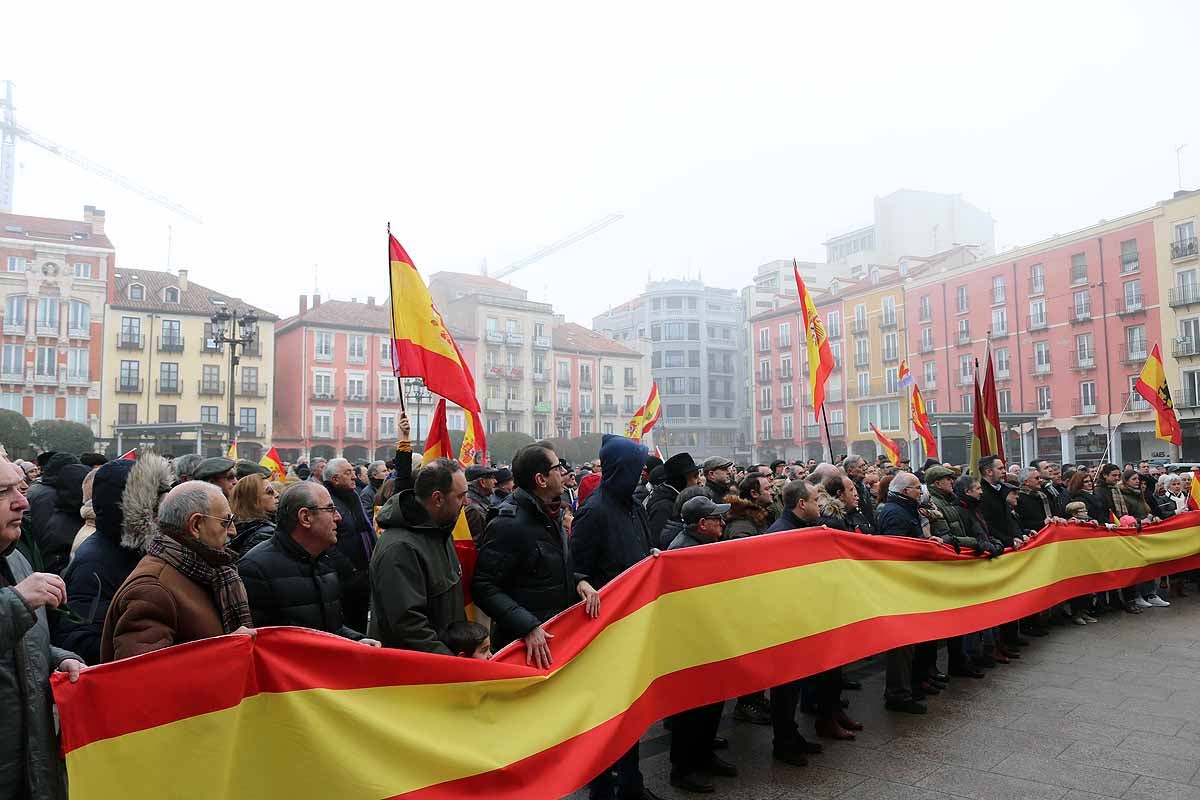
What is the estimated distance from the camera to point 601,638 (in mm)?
4273

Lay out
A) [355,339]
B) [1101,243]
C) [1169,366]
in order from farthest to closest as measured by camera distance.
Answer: [355,339] < [1101,243] < [1169,366]

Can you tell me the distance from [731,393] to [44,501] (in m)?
91.7

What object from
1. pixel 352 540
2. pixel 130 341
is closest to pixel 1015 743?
pixel 352 540

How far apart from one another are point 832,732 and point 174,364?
5626 cm

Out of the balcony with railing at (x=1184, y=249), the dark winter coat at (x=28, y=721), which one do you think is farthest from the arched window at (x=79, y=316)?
the balcony with railing at (x=1184, y=249)

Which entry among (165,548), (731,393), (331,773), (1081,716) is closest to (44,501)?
(165,548)

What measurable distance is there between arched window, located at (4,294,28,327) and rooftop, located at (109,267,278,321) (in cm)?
459

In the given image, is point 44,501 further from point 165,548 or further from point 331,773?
point 331,773

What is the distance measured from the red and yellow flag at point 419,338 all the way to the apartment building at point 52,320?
173 feet

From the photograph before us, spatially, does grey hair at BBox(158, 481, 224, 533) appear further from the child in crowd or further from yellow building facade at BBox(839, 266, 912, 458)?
yellow building facade at BBox(839, 266, 912, 458)

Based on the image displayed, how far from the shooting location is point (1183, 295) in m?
44.0

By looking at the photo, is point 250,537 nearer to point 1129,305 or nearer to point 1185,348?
point 1185,348

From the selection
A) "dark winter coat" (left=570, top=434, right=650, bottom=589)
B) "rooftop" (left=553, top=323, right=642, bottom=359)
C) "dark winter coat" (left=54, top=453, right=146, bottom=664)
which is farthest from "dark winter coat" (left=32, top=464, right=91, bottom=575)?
"rooftop" (left=553, top=323, right=642, bottom=359)

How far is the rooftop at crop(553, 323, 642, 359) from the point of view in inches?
2933
